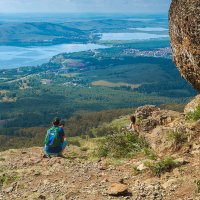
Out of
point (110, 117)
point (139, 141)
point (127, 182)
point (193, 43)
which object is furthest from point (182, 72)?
point (110, 117)

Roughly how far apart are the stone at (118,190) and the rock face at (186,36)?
265 inches

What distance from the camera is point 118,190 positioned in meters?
13.3

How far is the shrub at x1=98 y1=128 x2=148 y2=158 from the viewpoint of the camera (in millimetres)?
18172

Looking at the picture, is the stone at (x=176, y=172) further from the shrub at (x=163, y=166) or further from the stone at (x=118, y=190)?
the stone at (x=118, y=190)

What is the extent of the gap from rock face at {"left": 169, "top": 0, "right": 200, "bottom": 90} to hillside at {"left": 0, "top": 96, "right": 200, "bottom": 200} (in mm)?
1988

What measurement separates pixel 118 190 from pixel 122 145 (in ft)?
19.0

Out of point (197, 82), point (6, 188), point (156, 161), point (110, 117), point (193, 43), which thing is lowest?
point (110, 117)

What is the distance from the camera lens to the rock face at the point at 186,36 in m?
16.9

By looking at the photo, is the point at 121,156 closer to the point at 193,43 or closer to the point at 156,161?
the point at 156,161

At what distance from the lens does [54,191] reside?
14.6m

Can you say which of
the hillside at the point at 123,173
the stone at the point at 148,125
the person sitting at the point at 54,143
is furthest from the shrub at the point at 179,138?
the person sitting at the point at 54,143

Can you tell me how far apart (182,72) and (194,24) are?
2919 millimetres

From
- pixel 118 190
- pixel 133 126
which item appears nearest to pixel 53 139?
pixel 133 126

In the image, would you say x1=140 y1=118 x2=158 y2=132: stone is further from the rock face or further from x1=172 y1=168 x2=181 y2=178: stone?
x1=172 y1=168 x2=181 y2=178: stone
